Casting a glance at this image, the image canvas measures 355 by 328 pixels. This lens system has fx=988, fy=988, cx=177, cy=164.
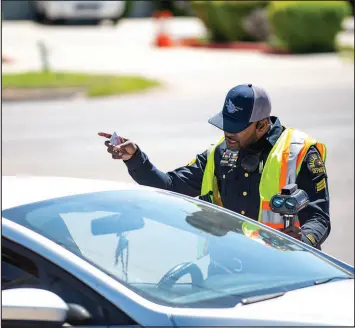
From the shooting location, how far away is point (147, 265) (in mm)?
3576

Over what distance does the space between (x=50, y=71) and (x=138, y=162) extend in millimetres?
17450

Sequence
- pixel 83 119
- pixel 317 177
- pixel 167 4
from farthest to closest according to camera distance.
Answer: pixel 167 4 < pixel 83 119 < pixel 317 177

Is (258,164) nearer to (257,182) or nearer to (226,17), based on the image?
(257,182)

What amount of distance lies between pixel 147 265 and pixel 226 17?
25010 millimetres

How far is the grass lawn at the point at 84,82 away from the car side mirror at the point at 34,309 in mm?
15261

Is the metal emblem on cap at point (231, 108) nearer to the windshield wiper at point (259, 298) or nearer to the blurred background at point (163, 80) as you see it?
the windshield wiper at point (259, 298)

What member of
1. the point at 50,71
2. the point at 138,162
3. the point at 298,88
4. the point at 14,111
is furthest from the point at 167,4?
the point at 138,162

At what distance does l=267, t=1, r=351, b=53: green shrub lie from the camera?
83.5ft

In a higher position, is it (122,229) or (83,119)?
(122,229)

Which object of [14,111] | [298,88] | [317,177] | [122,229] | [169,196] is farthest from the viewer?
[298,88]

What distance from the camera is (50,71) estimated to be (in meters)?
22.0

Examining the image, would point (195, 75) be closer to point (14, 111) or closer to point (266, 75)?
point (266, 75)

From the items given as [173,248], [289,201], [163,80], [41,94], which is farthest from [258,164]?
[163,80]

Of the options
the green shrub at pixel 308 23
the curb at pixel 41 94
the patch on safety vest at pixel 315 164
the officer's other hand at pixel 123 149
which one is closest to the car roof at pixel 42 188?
the officer's other hand at pixel 123 149
